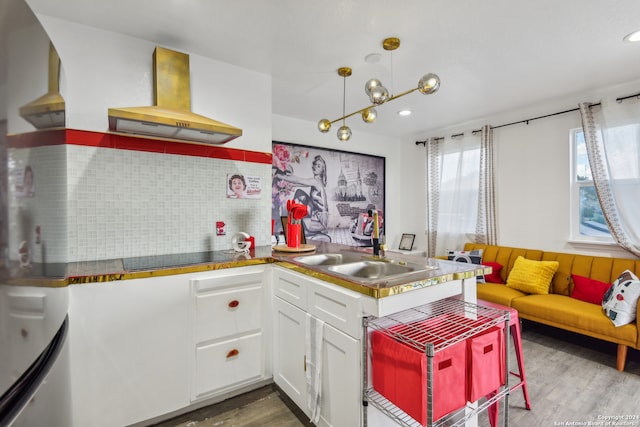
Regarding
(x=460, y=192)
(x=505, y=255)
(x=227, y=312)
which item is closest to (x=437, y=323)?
(x=227, y=312)

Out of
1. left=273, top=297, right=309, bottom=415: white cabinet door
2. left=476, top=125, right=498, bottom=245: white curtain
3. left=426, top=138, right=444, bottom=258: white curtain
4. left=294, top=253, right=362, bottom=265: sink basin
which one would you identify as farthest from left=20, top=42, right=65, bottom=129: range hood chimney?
left=426, top=138, right=444, bottom=258: white curtain

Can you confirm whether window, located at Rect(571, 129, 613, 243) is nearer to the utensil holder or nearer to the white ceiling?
the white ceiling

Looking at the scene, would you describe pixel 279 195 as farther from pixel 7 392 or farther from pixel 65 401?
pixel 7 392

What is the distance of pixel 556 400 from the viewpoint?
76.4 inches

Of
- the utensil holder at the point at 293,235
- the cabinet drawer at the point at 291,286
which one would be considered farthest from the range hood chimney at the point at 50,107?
the utensil holder at the point at 293,235

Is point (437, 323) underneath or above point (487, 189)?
underneath

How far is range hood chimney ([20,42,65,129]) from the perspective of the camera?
632mm

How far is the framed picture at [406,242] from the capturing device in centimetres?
479

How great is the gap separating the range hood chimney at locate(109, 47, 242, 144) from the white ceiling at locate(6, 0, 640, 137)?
157mm

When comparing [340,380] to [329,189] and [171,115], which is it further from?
[329,189]

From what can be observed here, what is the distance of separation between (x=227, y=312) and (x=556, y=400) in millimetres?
2149

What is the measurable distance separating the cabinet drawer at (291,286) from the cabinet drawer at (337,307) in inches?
2.8

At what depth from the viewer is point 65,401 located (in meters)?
0.84

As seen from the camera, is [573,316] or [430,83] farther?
[573,316]
